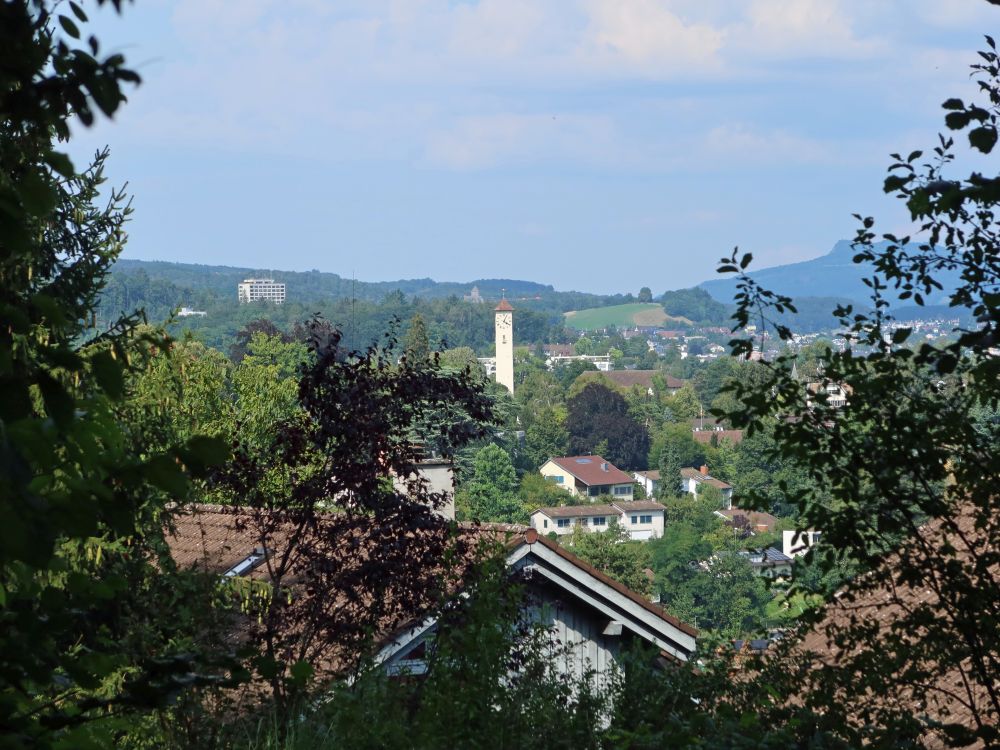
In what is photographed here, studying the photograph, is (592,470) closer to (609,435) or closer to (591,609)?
(609,435)

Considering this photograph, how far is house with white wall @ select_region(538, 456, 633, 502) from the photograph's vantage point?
11144 centimetres

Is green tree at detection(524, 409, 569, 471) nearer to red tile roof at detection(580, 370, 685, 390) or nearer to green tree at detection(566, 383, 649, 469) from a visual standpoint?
green tree at detection(566, 383, 649, 469)

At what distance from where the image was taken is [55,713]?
202 centimetres

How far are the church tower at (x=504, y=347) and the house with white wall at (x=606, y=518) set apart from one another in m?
80.0

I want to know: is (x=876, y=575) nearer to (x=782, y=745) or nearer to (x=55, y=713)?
(x=782, y=745)

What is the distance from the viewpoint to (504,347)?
180m

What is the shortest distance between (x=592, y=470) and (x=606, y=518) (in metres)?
19.4

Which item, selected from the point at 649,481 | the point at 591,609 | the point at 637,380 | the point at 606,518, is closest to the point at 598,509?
the point at 606,518

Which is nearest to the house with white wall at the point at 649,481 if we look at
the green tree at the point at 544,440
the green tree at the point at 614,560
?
the green tree at the point at 544,440

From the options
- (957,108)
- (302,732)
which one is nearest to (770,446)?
(957,108)

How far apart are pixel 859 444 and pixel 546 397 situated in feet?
471

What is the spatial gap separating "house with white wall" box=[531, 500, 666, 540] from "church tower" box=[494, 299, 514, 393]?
79953mm

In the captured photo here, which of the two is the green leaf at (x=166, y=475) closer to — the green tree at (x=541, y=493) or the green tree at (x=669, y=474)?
the green tree at (x=541, y=493)

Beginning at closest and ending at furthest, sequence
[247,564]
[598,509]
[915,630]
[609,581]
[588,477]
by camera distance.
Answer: [915,630]
[609,581]
[247,564]
[598,509]
[588,477]
